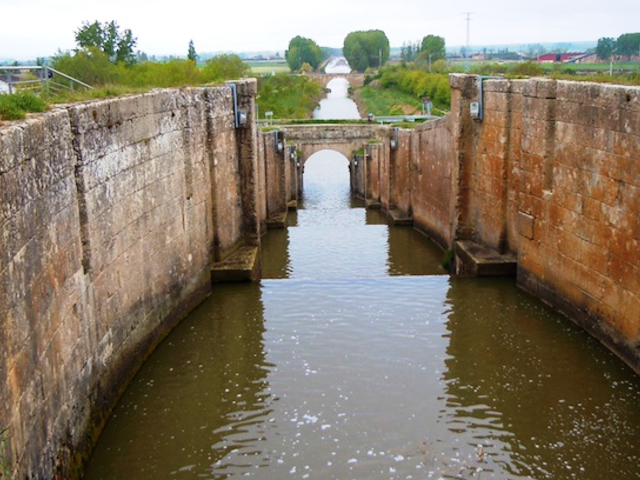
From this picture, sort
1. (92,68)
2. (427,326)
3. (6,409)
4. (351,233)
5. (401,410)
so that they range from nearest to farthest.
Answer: (6,409)
(401,410)
(427,326)
(351,233)
(92,68)

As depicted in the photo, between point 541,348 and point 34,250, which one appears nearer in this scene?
point 34,250

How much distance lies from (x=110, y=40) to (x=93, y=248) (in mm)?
41113

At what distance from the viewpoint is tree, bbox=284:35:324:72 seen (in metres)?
148

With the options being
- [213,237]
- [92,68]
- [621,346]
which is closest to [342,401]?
[621,346]

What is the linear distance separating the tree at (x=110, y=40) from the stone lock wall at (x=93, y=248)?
35062 mm

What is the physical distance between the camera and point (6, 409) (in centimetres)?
486

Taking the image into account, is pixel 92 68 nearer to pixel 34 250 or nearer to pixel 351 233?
pixel 351 233

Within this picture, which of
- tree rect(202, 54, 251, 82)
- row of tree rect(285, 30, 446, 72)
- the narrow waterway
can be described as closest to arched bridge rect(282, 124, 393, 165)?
tree rect(202, 54, 251, 82)

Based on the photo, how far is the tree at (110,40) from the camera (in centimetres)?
4397

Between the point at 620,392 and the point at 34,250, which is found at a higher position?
the point at 34,250

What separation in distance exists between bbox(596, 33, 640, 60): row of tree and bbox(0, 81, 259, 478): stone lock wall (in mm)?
72141

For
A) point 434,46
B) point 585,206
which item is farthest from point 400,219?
point 434,46

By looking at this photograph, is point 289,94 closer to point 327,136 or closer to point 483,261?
point 327,136

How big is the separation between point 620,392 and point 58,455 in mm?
5200
